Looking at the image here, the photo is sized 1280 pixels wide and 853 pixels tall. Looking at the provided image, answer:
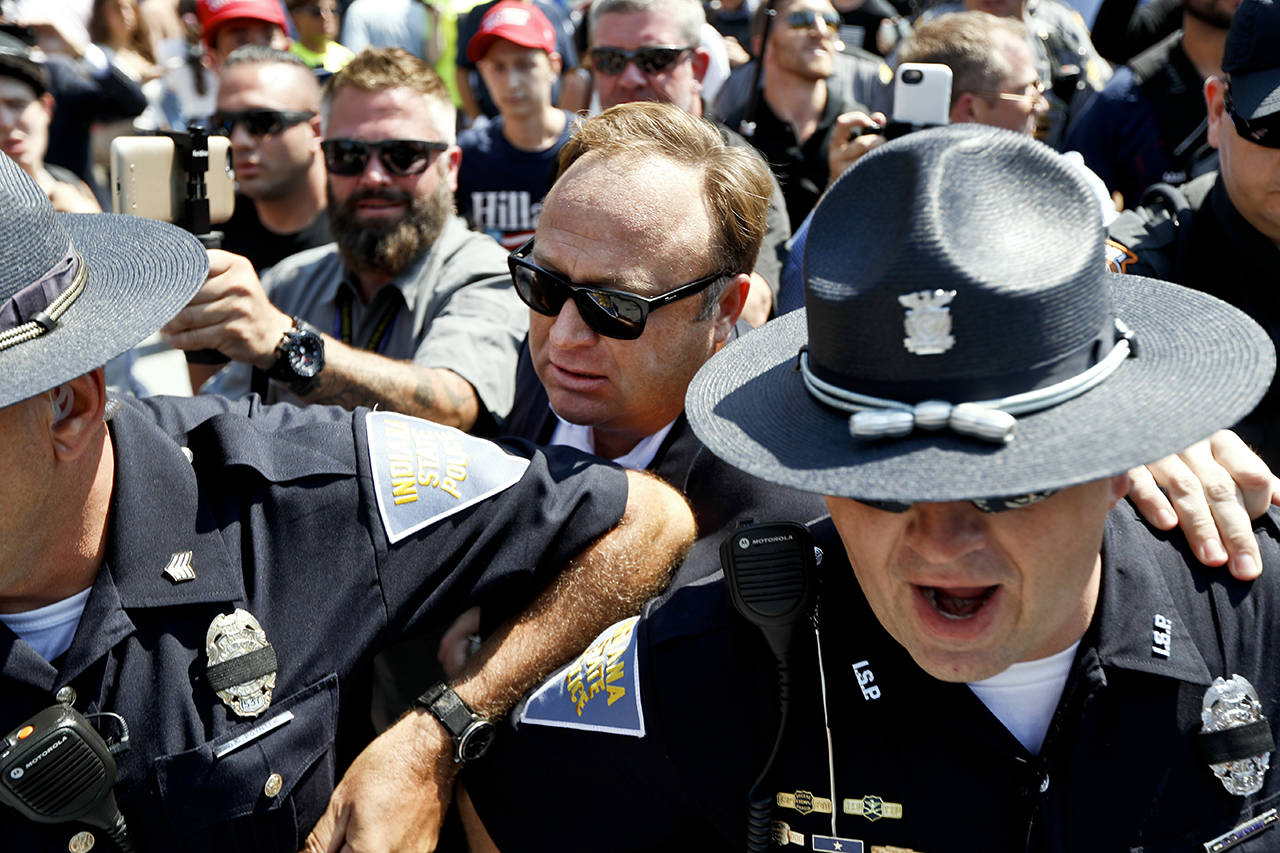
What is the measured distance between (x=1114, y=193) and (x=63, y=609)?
14.2 ft

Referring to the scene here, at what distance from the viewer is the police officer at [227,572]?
1.91m

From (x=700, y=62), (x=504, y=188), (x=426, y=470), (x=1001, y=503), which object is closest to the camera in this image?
(x=1001, y=503)

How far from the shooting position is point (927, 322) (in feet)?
4.88

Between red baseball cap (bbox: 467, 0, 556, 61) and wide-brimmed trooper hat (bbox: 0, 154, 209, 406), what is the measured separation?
13.6 ft

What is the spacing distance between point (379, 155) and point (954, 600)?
10.1ft

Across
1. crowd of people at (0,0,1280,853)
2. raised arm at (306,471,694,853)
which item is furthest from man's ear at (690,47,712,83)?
raised arm at (306,471,694,853)

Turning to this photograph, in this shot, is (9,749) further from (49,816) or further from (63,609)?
(63,609)

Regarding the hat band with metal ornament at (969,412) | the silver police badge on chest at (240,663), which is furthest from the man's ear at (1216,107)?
the silver police badge on chest at (240,663)

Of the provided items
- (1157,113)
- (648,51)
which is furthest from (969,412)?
(1157,113)

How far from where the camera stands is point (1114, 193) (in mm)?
4984

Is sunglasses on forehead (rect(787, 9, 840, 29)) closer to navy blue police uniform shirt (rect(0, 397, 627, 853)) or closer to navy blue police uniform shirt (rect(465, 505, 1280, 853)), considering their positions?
navy blue police uniform shirt (rect(0, 397, 627, 853))

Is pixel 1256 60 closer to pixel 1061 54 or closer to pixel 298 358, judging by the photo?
pixel 298 358

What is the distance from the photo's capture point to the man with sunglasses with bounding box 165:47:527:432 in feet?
11.4

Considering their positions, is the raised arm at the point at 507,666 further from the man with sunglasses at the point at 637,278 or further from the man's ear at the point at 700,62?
the man's ear at the point at 700,62
